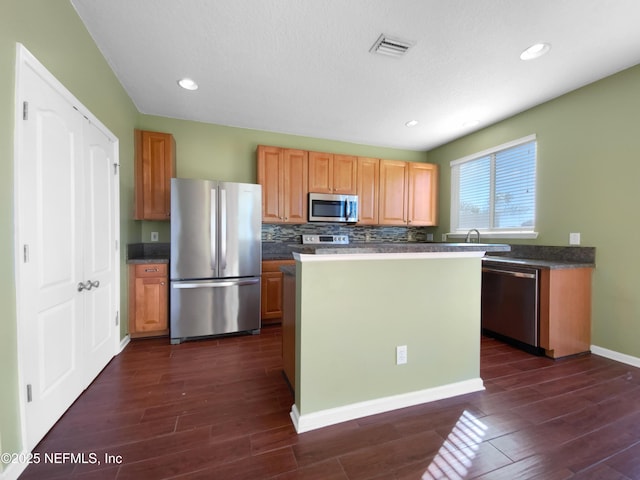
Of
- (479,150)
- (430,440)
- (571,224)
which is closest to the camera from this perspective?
(430,440)

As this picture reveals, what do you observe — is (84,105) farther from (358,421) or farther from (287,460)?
(358,421)

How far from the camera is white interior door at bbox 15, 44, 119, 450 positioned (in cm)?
130

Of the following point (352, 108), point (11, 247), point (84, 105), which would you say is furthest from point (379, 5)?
point (11, 247)

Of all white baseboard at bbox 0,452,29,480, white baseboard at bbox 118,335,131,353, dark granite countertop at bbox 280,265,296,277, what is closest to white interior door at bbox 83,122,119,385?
white baseboard at bbox 118,335,131,353

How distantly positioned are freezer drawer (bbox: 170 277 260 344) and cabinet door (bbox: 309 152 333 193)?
158 cm

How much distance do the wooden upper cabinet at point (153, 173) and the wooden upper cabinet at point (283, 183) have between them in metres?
1.08

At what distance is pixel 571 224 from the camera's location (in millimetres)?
2697

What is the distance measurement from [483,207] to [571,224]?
1110 mm

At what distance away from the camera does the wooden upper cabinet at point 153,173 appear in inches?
118

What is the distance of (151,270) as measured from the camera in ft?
9.30

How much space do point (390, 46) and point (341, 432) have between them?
264 centimetres

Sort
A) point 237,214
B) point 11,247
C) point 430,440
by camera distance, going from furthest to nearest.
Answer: point 237,214 → point 430,440 → point 11,247

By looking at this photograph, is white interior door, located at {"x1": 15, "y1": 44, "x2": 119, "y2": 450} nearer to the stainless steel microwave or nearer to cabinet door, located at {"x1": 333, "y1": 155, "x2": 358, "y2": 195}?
the stainless steel microwave

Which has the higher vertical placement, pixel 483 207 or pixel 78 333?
pixel 483 207
